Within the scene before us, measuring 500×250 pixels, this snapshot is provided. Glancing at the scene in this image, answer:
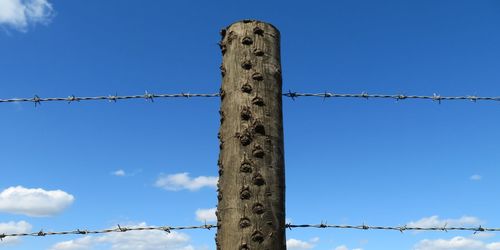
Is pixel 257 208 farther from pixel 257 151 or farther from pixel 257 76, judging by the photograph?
pixel 257 76

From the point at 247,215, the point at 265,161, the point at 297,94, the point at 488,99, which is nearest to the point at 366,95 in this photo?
the point at 297,94

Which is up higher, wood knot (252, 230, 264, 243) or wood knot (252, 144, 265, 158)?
wood knot (252, 144, 265, 158)

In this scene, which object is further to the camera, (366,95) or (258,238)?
(366,95)

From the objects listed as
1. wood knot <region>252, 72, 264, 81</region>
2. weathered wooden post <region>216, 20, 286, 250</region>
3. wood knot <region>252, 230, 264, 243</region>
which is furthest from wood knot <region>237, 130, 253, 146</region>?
wood knot <region>252, 230, 264, 243</region>

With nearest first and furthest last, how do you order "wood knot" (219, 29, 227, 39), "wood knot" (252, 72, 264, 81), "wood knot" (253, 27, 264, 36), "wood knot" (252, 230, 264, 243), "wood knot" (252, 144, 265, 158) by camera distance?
"wood knot" (252, 230, 264, 243) < "wood knot" (252, 144, 265, 158) < "wood knot" (252, 72, 264, 81) < "wood knot" (253, 27, 264, 36) < "wood knot" (219, 29, 227, 39)

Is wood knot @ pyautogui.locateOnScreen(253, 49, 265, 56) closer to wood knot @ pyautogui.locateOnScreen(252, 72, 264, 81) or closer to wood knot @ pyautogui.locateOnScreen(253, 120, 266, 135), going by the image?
wood knot @ pyautogui.locateOnScreen(252, 72, 264, 81)

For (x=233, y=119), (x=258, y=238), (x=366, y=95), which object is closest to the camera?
(x=258, y=238)

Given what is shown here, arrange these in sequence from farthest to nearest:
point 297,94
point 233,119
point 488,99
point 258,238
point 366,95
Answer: point 488,99 → point 366,95 → point 297,94 → point 233,119 → point 258,238

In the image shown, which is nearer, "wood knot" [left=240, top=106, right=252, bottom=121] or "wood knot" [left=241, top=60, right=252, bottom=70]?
"wood knot" [left=240, top=106, right=252, bottom=121]

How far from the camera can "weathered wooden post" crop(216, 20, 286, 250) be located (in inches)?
105

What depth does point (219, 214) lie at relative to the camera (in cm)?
278

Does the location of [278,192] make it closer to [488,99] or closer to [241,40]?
[241,40]

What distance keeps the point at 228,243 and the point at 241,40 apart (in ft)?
3.85

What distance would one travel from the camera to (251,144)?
2.76 metres
